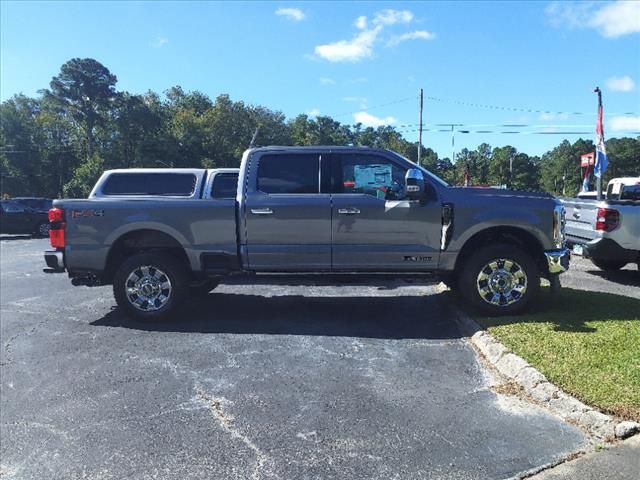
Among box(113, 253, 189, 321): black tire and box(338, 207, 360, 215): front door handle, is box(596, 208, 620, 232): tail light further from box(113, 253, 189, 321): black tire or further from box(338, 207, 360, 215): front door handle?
box(113, 253, 189, 321): black tire

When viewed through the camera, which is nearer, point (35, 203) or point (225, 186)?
point (225, 186)

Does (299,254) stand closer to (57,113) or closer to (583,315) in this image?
(583,315)

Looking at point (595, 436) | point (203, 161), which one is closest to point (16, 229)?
point (595, 436)

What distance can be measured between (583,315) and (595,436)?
3176 mm

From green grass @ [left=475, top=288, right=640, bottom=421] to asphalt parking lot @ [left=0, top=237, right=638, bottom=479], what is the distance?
43 centimetres

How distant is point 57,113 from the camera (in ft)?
225

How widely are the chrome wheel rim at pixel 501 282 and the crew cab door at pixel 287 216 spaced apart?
6.34ft

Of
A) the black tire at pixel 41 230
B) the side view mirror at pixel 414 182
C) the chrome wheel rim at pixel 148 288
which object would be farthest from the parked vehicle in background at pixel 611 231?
the black tire at pixel 41 230

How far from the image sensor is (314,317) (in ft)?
23.7

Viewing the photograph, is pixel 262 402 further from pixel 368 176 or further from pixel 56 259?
pixel 56 259

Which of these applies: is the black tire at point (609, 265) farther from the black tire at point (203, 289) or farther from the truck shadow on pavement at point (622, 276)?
the black tire at point (203, 289)

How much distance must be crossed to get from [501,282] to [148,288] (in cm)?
448

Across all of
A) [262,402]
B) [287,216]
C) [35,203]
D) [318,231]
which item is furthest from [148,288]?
[35,203]

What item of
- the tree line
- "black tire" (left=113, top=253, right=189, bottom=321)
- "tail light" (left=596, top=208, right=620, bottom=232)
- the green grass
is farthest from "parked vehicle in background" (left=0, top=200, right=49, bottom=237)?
the tree line
